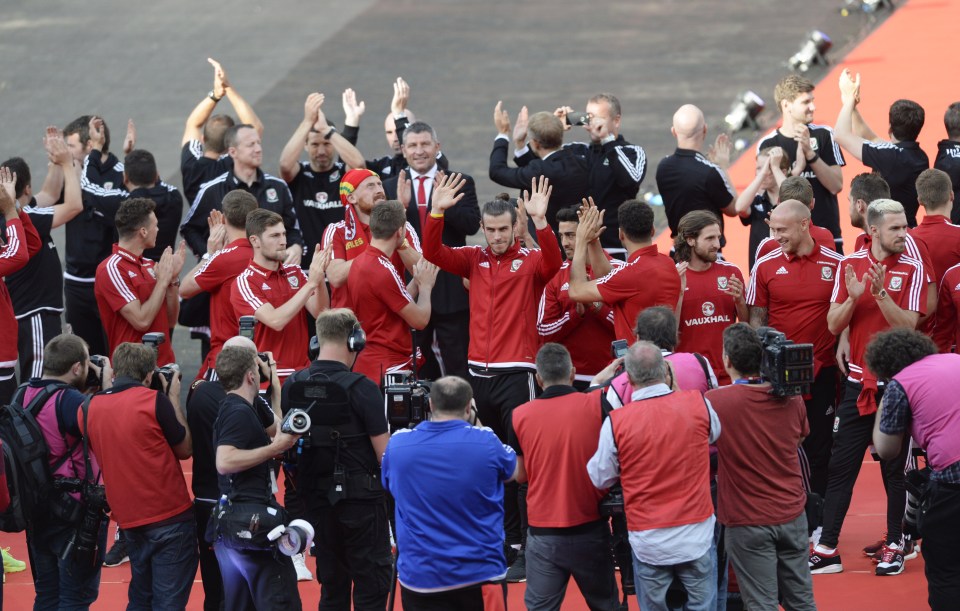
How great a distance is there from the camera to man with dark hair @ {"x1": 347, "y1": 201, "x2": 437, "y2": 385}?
8.13m

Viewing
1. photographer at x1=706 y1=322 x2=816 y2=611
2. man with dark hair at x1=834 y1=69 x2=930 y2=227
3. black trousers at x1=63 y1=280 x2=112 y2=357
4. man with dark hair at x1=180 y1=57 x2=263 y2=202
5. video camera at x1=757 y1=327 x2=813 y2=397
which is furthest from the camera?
man with dark hair at x1=180 y1=57 x2=263 y2=202

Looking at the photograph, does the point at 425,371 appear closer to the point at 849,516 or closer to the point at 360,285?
the point at 360,285

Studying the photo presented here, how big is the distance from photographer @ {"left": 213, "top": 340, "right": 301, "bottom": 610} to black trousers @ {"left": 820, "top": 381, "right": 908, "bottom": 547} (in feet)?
11.0

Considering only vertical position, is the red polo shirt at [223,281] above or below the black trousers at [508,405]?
above

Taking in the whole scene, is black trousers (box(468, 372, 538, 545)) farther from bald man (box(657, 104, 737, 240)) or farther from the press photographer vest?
bald man (box(657, 104, 737, 240))

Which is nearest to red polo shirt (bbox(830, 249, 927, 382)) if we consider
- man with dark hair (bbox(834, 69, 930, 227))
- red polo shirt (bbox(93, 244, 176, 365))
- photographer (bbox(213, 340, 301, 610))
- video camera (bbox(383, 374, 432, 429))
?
man with dark hair (bbox(834, 69, 930, 227))

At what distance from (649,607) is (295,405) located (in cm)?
204

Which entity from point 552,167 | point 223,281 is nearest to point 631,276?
point 552,167

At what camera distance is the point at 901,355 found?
6.55 metres

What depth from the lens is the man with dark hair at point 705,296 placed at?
7.86 metres

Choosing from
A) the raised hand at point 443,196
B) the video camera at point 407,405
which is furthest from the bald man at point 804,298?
the video camera at point 407,405

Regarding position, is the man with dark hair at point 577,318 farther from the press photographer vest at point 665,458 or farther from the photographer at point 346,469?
the press photographer vest at point 665,458

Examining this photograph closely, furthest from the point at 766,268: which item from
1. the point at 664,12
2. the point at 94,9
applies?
the point at 94,9

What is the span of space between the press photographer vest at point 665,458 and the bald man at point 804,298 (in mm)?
2180
